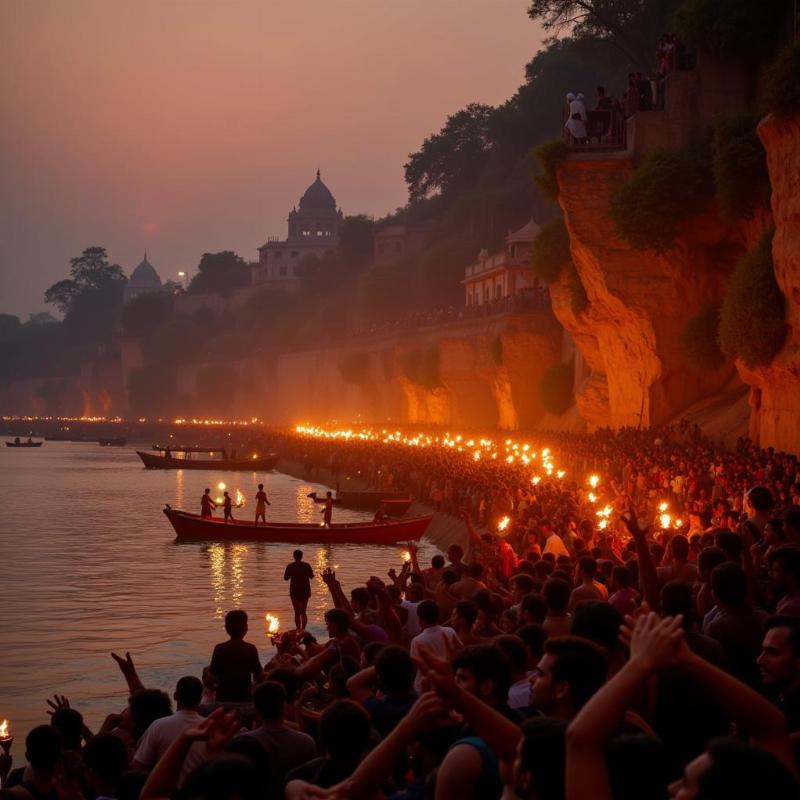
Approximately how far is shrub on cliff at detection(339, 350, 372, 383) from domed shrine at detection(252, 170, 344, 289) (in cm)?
5235

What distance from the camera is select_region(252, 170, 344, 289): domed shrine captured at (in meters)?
148

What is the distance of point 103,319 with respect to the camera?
18862cm

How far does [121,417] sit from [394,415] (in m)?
83.0

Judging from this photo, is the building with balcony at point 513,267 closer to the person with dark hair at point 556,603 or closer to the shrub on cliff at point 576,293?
the shrub on cliff at point 576,293

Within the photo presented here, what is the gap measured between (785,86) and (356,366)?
59555 mm

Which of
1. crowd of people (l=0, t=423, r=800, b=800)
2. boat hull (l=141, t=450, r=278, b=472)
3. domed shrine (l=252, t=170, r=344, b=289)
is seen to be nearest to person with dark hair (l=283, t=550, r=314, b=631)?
crowd of people (l=0, t=423, r=800, b=800)

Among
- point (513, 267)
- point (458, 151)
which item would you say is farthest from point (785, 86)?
point (458, 151)

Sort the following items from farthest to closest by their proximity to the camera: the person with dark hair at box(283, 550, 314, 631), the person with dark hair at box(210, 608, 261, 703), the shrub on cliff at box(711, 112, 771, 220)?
the shrub on cliff at box(711, 112, 771, 220) < the person with dark hair at box(283, 550, 314, 631) < the person with dark hair at box(210, 608, 261, 703)

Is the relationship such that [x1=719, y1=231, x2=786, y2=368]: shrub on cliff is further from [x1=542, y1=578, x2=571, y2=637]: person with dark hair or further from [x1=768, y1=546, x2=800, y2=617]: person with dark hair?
[x1=768, y1=546, x2=800, y2=617]: person with dark hair

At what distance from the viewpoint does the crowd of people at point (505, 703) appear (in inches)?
146

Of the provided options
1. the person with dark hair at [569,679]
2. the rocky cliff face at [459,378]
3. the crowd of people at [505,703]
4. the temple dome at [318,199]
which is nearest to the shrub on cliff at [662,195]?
the crowd of people at [505,703]

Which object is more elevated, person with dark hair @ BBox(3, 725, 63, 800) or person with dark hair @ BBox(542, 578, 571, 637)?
person with dark hair @ BBox(542, 578, 571, 637)

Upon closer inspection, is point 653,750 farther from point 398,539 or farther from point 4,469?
point 4,469

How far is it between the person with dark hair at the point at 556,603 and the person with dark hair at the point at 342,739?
3.07m
